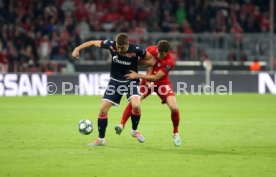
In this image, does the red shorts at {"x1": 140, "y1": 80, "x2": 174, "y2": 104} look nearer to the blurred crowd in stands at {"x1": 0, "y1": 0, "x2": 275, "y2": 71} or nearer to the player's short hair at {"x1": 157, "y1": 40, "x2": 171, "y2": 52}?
the player's short hair at {"x1": 157, "y1": 40, "x2": 171, "y2": 52}

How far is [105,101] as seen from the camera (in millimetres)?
12844

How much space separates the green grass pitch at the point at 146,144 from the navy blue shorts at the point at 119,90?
33.2 inches

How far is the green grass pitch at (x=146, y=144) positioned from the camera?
10234mm

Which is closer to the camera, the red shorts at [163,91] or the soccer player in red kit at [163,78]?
the soccer player in red kit at [163,78]

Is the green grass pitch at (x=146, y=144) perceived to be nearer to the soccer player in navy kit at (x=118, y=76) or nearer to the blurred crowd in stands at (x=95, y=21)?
the soccer player in navy kit at (x=118, y=76)

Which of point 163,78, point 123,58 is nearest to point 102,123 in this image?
point 123,58

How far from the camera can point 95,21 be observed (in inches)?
1211

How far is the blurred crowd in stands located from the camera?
29000 millimetres

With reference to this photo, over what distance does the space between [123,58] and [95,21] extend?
18.1 meters

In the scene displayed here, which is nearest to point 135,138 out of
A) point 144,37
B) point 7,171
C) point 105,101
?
point 105,101

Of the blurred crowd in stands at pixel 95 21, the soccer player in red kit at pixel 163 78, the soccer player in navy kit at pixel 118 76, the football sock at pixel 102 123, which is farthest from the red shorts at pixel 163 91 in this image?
the blurred crowd in stands at pixel 95 21

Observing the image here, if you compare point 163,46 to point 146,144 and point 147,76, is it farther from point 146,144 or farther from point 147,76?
point 146,144

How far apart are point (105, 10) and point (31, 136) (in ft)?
57.3

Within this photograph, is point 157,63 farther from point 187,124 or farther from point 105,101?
point 187,124
